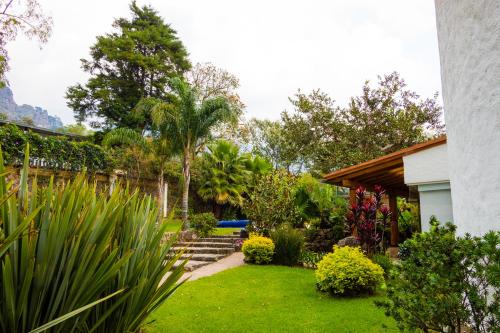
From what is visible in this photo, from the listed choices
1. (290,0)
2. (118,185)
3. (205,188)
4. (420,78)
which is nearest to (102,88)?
(205,188)

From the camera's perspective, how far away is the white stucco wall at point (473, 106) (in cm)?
344

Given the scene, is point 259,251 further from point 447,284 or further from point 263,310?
point 447,284

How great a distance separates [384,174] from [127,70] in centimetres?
2578

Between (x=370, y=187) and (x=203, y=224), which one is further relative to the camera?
(x=203, y=224)

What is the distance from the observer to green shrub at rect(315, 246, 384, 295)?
7051 mm

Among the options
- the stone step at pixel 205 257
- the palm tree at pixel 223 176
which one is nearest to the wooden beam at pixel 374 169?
the stone step at pixel 205 257

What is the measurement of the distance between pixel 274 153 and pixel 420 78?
19.6 metres

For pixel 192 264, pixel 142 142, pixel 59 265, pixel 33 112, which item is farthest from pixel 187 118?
pixel 33 112

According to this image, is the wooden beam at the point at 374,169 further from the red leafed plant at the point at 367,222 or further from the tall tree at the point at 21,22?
the tall tree at the point at 21,22

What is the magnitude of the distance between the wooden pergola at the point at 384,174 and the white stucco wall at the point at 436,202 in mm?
925

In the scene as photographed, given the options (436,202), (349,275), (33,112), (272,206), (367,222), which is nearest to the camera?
(349,275)

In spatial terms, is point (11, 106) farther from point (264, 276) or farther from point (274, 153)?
point (264, 276)

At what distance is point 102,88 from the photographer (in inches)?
1122

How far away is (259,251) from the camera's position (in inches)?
460
